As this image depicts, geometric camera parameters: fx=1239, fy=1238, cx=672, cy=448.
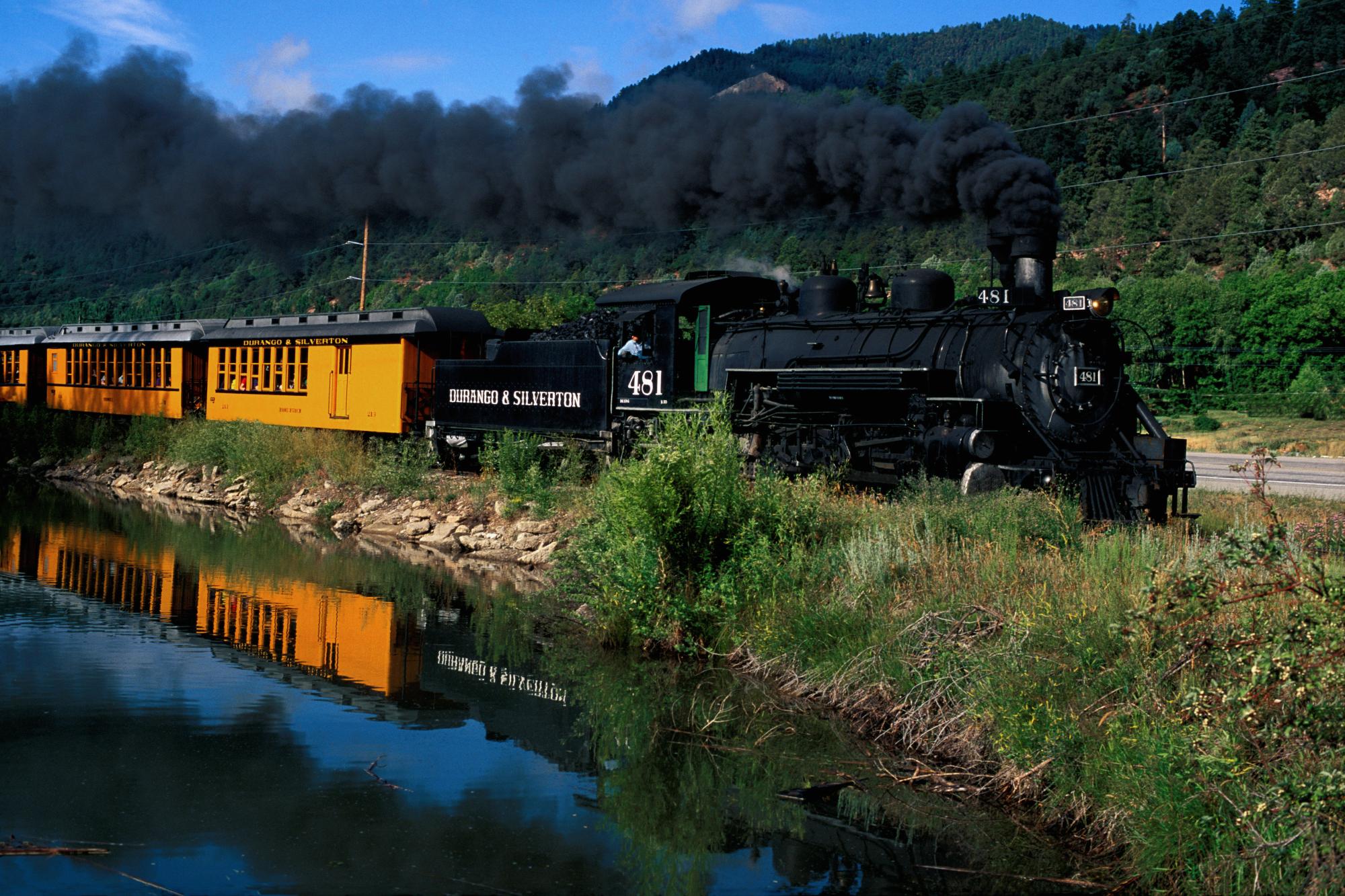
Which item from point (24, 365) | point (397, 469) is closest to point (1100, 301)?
point (397, 469)

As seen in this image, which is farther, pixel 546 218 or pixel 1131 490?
pixel 546 218

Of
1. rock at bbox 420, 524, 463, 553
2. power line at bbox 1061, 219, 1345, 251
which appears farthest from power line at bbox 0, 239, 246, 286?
rock at bbox 420, 524, 463, 553

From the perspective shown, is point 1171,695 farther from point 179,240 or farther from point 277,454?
point 179,240

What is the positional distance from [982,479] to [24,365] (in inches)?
1223

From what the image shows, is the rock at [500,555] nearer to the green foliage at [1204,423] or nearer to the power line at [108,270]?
the green foliage at [1204,423]

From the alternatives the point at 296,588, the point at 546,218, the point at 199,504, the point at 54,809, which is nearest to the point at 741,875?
the point at 54,809

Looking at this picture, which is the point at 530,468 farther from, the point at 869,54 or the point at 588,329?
the point at 869,54

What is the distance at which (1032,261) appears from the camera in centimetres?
1420

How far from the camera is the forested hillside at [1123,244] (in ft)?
143

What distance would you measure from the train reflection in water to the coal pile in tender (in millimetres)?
6132

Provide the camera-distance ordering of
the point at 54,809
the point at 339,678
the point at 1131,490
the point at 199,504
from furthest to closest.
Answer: the point at 199,504 < the point at 1131,490 < the point at 339,678 < the point at 54,809

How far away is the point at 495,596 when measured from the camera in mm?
13508

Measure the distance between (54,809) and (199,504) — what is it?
17634 millimetres

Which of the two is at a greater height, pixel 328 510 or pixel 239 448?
pixel 239 448
